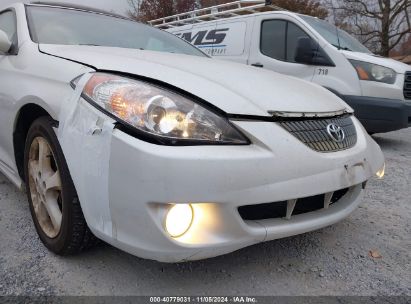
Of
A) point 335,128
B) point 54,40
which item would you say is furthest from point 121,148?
point 54,40

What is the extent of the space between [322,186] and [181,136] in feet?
2.17

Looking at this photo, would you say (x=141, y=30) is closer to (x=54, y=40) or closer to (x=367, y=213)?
(x=54, y=40)

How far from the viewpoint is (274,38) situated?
5.66 m

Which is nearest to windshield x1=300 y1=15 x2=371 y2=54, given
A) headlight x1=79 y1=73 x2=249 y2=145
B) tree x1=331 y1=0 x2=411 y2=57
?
headlight x1=79 y1=73 x2=249 y2=145

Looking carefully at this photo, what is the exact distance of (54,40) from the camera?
2.44 meters

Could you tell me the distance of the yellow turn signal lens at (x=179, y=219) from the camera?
1546mm

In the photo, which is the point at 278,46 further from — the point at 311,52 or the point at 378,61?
the point at 378,61

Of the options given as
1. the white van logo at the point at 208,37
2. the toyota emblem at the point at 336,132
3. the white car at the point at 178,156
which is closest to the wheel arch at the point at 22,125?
the white car at the point at 178,156

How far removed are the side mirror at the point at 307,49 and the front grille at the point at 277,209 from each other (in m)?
3.54

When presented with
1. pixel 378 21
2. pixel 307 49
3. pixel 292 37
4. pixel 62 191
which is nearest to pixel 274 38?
pixel 292 37

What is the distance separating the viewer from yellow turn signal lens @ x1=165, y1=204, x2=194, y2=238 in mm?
1546

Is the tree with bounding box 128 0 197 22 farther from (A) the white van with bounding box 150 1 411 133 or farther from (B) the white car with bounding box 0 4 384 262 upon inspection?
(B) the white car with bounding box 0 4 384 262

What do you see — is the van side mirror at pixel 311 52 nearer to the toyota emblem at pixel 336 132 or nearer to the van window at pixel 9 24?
the toyota emblem at pixel 336 132

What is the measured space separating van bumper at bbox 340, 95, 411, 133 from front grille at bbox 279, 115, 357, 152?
2.95 m
